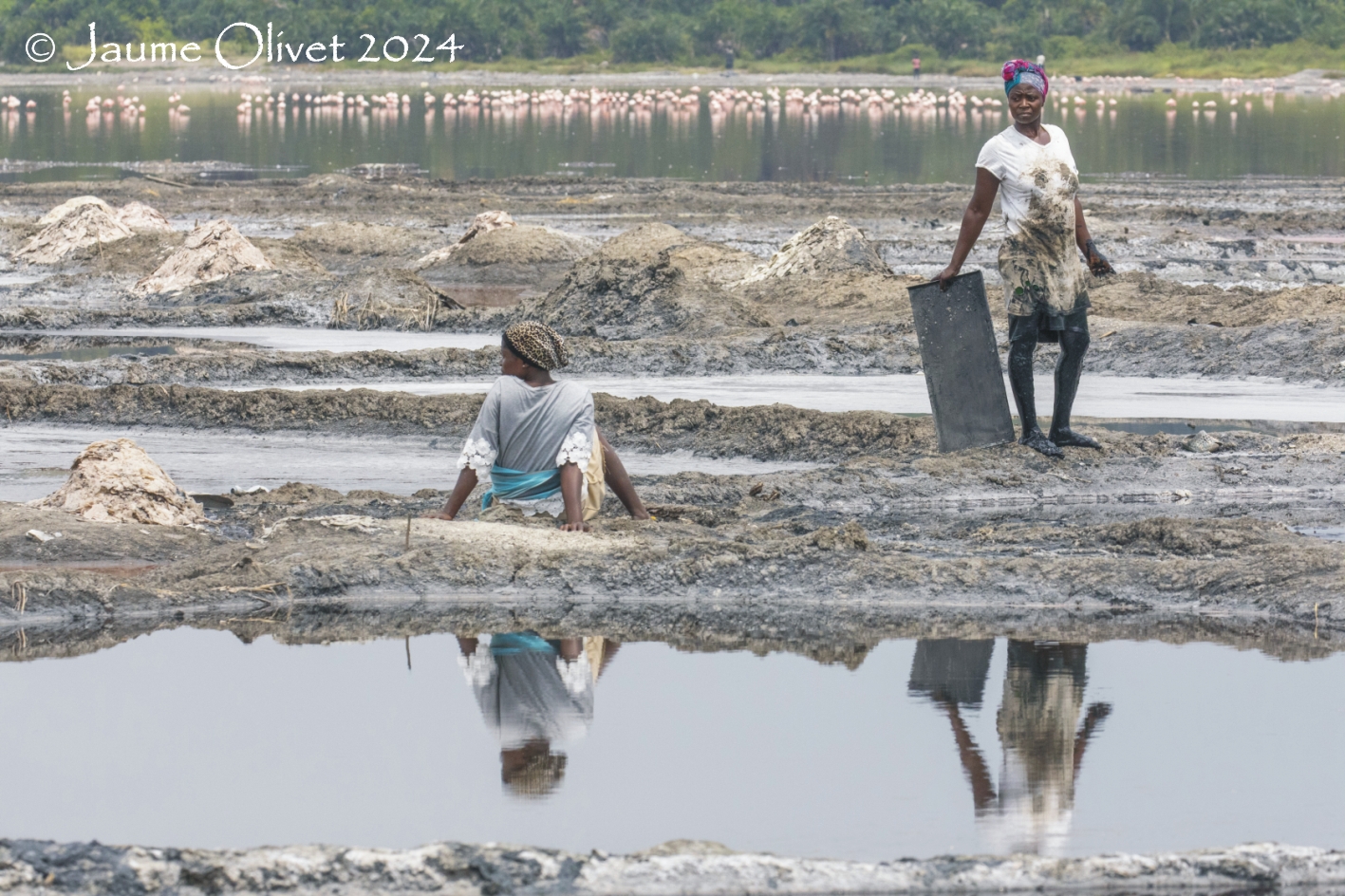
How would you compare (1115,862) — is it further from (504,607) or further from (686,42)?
(686,42)

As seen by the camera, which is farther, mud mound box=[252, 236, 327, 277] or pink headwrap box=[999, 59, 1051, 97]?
mud mound box=[252, 236, 327, 277]

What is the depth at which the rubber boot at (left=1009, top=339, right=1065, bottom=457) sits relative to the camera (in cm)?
870

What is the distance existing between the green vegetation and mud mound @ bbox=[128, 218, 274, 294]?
6239 centimetres

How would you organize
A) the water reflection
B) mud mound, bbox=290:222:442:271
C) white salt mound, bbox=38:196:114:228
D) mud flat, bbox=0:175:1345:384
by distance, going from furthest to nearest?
mud mound, bbox=290:222:442:271, white salt mound, bbox=38:196:114:228, mud flat, bbox=0:175:1345:384, the water reflection

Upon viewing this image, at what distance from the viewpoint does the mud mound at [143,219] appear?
22250 millimetres

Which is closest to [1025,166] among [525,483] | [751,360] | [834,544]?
[834,544]

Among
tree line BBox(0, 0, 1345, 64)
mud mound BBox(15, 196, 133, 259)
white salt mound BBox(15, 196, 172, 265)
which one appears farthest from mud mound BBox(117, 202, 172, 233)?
tree line BBox(0, 0, 1345, 64)

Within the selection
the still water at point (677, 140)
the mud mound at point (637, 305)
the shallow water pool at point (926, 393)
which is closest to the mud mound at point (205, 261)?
the mud mound at point (637, 305)

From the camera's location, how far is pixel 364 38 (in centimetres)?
8425

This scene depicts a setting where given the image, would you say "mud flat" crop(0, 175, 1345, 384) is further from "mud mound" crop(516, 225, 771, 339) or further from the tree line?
the tree line

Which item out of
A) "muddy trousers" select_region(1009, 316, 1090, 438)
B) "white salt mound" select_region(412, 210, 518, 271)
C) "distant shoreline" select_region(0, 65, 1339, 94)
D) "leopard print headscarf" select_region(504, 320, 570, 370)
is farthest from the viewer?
"distant shoreline" select_region(0, 65, 1339, 94)

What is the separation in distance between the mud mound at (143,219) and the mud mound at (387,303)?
20.2 feet

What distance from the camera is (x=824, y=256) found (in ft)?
56.4

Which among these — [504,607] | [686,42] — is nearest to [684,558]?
[504,607]
